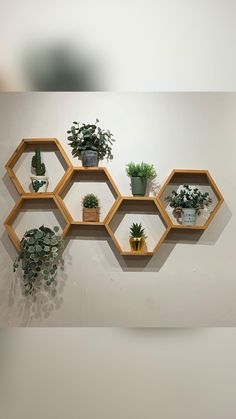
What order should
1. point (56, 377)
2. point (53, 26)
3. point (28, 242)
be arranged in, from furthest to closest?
point (28, 242), point (53, 26), point (56, 377)

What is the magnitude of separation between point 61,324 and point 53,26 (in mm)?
1318

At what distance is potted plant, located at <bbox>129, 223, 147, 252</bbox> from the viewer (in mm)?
2244

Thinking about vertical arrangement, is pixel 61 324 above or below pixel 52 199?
below

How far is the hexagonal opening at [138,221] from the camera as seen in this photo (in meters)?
2.30

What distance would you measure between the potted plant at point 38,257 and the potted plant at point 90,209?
0.16 m

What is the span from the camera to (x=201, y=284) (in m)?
2.24

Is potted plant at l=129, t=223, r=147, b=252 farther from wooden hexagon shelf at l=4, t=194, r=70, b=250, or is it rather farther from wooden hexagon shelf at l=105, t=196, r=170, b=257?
wooden hexagon shelf at l=4, t=194, r=70, b=250

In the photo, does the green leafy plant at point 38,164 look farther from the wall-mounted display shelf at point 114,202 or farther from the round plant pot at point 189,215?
the round plant pot at point 189,215

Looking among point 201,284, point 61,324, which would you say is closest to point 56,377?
point 61,324

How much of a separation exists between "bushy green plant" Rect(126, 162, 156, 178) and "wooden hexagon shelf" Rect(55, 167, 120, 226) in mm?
101

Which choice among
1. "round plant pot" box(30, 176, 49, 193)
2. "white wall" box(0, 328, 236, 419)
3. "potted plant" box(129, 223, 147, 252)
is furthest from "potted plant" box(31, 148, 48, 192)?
"white wall" box(0, 328, 236, 419)

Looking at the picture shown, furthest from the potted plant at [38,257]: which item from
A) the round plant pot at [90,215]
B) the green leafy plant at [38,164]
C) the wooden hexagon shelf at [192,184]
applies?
the wooden hexagon shelf at [192,184]

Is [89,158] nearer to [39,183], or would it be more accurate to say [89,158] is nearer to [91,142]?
[91,142]

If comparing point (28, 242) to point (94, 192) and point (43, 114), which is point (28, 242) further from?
point (43, 114)
